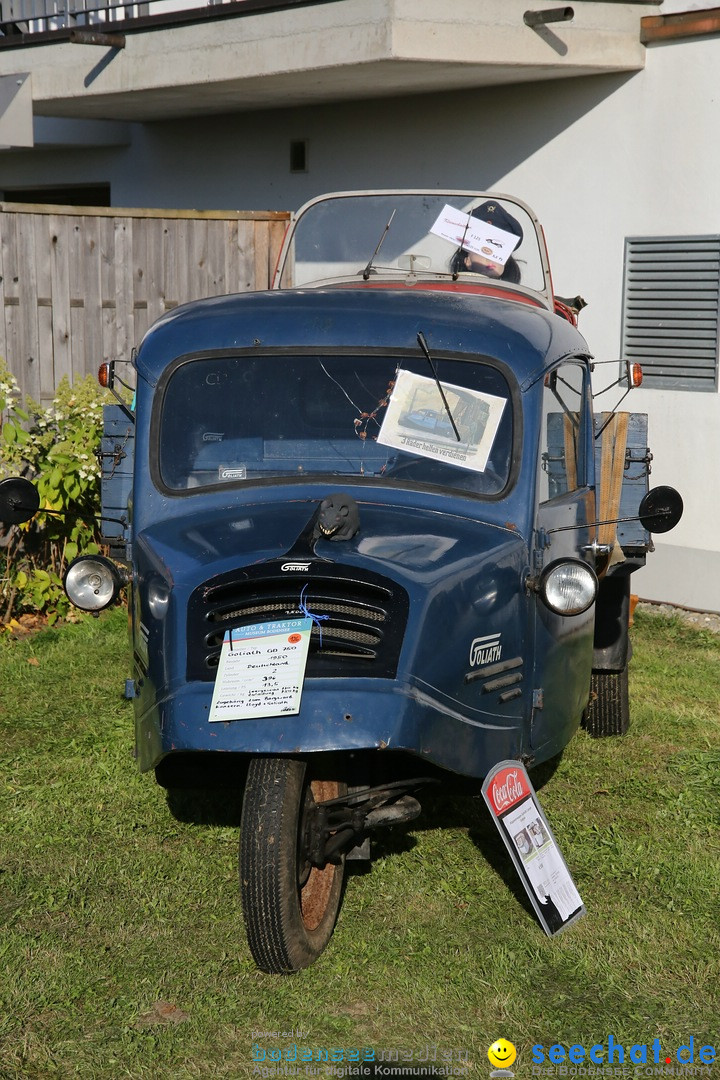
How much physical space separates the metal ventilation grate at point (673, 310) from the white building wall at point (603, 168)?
0.09 metres

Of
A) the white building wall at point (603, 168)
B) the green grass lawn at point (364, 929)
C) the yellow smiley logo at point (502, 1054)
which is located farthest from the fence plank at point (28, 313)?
the yellow smiley logo at point (502, 1054)

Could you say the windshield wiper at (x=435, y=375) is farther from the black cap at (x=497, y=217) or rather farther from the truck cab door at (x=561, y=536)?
A: the black cap at (x=497, y=217)

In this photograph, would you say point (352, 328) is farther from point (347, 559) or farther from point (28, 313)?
point (28, 313)

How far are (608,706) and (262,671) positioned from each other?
291 cm

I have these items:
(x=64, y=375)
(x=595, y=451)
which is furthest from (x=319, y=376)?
(x=64, y=375)

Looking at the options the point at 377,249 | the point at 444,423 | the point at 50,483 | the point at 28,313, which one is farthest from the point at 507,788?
the point at 28,313

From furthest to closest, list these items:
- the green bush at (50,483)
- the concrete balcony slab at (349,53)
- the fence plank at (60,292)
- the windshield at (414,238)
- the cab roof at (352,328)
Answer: the fence plank at (60,292), the concrete balcony slab at (349,53), the green bush at (50,483), the windshield at (414,238), the cab roof at (352,328)

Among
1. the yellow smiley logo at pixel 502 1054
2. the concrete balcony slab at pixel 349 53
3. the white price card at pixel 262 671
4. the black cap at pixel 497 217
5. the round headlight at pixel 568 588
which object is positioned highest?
the concrete balcony slab at pixel 349 53

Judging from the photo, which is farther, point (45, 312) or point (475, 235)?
point (45, 312)

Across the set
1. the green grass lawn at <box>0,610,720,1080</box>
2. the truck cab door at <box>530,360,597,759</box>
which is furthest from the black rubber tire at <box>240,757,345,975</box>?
the truck cab door at <box>530,360,597,759</box>

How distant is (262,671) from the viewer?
378 cm

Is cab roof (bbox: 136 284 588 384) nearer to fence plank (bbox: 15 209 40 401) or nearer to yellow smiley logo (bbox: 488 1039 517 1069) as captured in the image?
yellow smiley logo (bbox: 488 1039 517 1069)

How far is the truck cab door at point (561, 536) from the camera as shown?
439 centimetres

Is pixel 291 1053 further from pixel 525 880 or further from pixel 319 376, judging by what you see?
pixel 319 376
